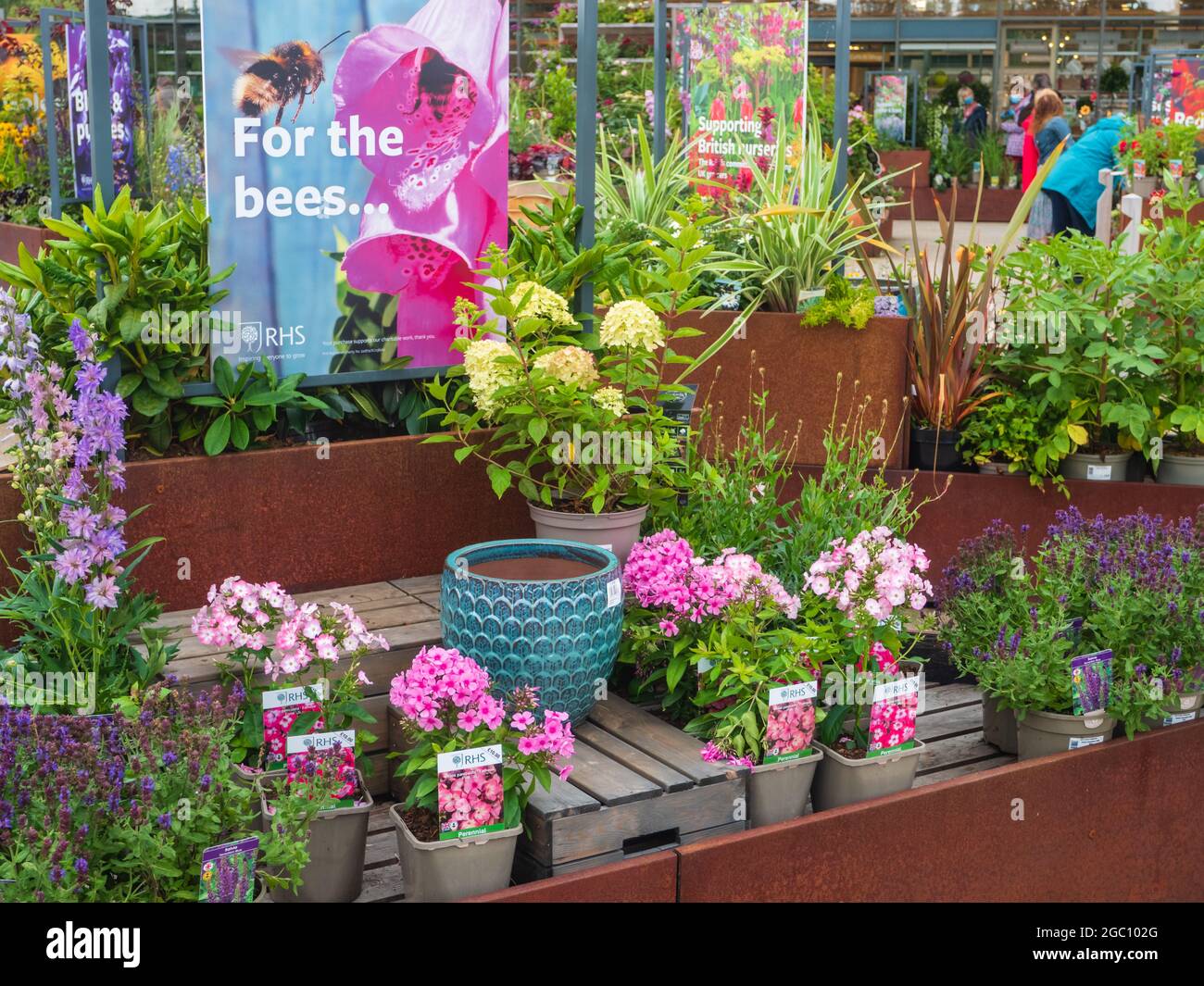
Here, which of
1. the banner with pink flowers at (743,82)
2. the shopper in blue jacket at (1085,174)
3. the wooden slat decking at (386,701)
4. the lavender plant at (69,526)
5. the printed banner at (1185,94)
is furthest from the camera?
the printed banner at (1185,94)

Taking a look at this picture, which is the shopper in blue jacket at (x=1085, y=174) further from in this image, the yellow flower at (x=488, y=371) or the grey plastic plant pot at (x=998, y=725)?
the yellow flower at (x=488, y=371)

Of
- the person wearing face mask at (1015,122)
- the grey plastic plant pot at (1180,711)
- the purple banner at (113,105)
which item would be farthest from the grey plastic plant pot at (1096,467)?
the person wearing face mask at (1015,122)

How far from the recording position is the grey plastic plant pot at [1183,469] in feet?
14.6

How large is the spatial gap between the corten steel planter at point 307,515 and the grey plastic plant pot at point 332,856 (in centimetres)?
97

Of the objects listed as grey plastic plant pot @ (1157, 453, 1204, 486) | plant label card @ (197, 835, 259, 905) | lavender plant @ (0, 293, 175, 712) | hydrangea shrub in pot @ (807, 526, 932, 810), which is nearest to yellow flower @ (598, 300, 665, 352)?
hydrangea shrub in pot @ (807, 526, 932, 810)

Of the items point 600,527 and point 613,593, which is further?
point 600,527

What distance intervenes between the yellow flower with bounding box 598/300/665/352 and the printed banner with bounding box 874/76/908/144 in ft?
52.4

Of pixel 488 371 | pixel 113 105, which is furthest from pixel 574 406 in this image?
pixel 113 105

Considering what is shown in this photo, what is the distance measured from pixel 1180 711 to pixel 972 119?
607 inches

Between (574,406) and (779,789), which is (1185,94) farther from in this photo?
(779,789)

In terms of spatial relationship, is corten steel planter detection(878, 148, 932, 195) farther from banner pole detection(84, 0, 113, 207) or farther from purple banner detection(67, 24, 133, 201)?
banner pole detection(84, 0, 113, 207)

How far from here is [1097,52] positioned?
773 inches

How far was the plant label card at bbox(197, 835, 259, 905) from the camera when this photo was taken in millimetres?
2256

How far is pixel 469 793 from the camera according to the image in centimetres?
246
